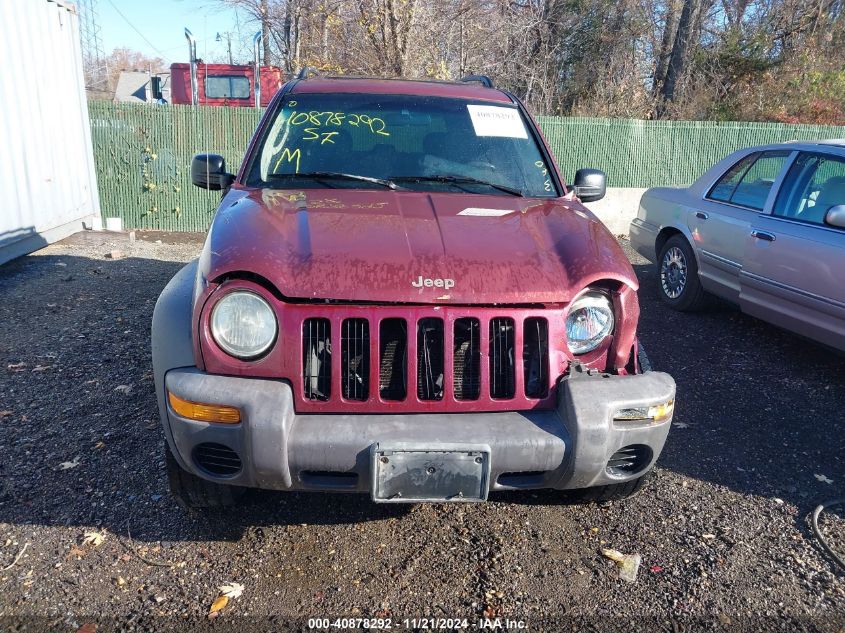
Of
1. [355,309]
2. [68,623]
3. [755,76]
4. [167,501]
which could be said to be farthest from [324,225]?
[755,76]

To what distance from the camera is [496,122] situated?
4121 millimetres

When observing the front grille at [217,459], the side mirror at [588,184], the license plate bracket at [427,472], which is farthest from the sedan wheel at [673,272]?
the front grille at [217,459]

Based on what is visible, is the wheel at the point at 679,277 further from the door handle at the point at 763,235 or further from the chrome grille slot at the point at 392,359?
→ the chrome grille slot at the point at 392,359

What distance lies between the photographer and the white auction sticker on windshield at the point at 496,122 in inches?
159

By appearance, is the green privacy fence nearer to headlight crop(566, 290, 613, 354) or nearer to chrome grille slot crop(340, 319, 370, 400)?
chrome grille slot crop(340, 319, 370, 400)

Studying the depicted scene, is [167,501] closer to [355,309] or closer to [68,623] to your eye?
[68,623]

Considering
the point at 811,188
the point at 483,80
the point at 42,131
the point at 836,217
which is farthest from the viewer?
the point at 42,131

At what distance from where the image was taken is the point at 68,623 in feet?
7.94

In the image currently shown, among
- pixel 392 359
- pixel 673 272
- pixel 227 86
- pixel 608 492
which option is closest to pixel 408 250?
pixel 392 359

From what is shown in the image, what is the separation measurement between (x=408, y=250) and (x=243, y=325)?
72 centimetres

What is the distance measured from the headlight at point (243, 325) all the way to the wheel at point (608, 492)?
164cm

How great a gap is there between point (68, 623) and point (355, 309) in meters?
1.55

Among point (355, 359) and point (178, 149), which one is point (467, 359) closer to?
point (355, 359)

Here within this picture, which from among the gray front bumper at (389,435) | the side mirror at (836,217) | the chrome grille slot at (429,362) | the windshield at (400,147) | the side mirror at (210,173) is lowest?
the gray front bumper at (389,435)
